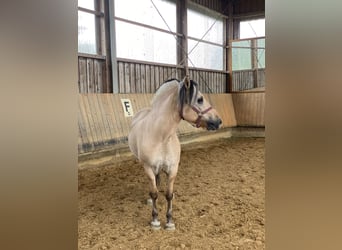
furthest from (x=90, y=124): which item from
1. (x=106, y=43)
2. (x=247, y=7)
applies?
(x=247, y=7)

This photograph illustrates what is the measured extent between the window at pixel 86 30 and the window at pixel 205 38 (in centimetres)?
284

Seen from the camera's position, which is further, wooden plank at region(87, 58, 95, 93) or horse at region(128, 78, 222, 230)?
wooden plank at region(87, 58, 95, 93)

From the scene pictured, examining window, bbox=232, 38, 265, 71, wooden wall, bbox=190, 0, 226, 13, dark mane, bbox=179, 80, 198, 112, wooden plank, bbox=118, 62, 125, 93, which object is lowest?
dark mane, bbox=179, 80, 198, 112

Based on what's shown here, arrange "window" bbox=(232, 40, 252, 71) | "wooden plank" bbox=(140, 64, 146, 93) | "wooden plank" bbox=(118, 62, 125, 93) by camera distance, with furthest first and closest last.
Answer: "window" bbox=(232, 40, 252, 71), "wooden plank" bbox=(140, 64, 146, 93), "wooden plank" bbox=(118, 62, 125, 93)

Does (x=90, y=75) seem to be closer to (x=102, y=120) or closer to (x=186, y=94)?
(x=102, y=120)

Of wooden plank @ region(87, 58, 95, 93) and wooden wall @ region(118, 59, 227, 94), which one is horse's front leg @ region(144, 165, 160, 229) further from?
wooden wall @ region(118, 59, 227, 94)

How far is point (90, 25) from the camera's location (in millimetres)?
5629

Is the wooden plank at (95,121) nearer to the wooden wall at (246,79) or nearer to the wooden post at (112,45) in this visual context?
the wooden post at (112,45)

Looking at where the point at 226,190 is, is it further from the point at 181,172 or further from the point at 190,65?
the point at 190,65

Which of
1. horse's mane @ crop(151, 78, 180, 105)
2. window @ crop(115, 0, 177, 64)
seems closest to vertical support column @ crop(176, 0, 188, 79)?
window @ crop(115, 0, 177, 64)

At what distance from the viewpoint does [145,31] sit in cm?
668

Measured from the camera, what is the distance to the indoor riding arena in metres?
2.43

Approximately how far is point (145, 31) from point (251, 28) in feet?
12.9

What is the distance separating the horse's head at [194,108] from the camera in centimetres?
245
